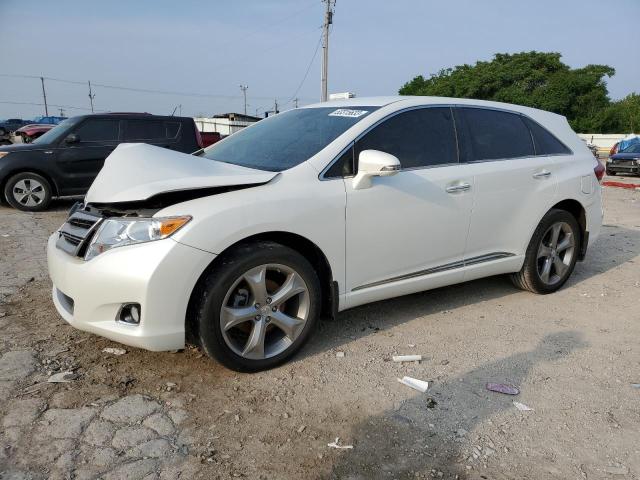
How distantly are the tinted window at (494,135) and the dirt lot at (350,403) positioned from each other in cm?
128

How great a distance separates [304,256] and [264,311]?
447 mm

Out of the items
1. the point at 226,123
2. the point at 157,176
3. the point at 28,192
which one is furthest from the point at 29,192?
the point at 226,123

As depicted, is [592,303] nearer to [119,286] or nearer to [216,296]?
[216,296]

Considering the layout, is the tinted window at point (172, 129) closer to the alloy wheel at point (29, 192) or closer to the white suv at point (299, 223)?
the alloy wheel at point (29, 192)

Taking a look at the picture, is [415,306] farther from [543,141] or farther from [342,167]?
[543,141]

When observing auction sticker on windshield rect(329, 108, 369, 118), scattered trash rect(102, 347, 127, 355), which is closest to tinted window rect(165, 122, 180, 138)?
auction sticker on windshield rect(329, 108, 369, 118)

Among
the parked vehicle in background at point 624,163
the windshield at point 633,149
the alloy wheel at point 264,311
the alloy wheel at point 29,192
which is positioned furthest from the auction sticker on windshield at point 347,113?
the windshield at point 633,149

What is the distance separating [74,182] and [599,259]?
7994 millimetres

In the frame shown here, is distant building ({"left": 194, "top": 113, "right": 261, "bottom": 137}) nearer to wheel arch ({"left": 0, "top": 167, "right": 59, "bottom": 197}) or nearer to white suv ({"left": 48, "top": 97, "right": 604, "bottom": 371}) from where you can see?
wheel arch ({"left": 0, "top": 167, "right": 59, "bottom": 197})

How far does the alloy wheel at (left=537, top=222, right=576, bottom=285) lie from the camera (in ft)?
14.6

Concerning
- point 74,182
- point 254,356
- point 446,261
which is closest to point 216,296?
point 254,356

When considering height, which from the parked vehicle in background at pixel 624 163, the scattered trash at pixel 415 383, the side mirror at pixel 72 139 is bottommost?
the parked vehicle in background at pixel 624 163

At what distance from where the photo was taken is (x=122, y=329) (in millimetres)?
2689

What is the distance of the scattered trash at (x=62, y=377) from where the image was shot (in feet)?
9.30
